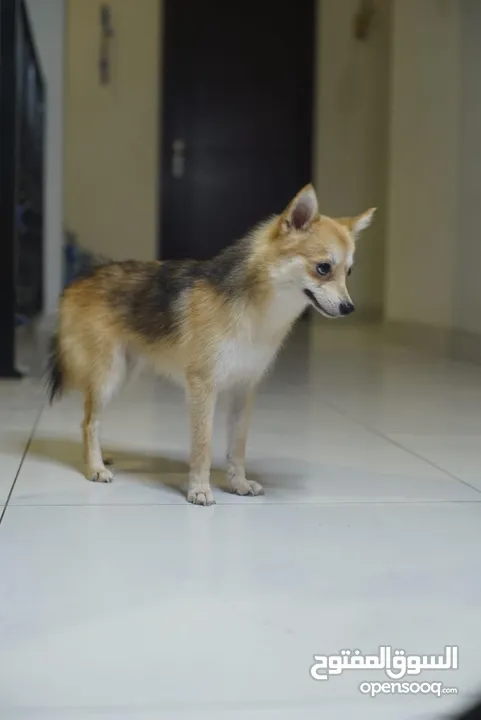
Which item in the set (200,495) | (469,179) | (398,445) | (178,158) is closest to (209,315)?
(200,495)

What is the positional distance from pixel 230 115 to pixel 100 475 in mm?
6669

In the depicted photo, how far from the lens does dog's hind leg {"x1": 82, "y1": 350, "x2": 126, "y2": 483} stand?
6.86 feet

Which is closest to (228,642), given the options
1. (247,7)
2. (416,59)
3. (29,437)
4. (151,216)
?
(29,437)

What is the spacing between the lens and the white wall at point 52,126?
6.83 m

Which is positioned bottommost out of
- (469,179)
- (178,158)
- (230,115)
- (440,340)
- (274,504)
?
(440,340)

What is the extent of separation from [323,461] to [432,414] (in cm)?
88

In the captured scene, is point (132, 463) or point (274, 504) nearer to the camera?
point (274, 504)

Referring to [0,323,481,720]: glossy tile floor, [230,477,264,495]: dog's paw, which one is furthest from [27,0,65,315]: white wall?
[230,477,264,495]: dog's paw

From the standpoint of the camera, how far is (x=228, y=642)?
3.76 feet

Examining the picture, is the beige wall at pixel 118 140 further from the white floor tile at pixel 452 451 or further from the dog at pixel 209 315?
the dog at pixel 209 315

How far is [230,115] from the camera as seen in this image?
8.25 meters

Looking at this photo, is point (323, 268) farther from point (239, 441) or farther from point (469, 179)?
point (469, 179)

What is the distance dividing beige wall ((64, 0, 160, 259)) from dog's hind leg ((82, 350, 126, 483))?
Answer: 233 inches

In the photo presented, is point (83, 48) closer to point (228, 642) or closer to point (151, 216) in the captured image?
point (151, 216)
